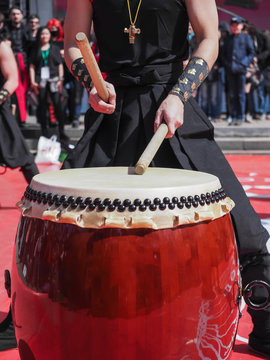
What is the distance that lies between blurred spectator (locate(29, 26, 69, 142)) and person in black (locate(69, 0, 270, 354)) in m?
6.57

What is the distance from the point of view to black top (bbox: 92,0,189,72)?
2016mm

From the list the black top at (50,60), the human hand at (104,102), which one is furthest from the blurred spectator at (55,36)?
the human hand at (104,102)

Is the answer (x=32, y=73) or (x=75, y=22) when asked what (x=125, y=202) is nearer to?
(x=75, y=22)

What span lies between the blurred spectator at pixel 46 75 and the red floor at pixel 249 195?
1631 millimetres

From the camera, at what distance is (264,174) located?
672 cm

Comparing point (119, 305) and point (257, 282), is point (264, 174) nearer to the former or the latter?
point (257, 282)

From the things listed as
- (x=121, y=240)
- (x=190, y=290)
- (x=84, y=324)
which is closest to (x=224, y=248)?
(x=190, y=290)

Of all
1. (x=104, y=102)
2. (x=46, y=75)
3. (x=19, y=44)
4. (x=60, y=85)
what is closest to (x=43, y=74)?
(x=46, y=75)

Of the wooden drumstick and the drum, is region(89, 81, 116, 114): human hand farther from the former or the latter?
the drum

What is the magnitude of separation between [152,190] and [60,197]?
233 millimetres

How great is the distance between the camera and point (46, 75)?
8.59 m

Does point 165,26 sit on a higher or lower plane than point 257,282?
higher

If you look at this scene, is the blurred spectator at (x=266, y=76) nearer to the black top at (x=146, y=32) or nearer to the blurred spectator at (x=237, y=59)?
the blurred spectator at (x=237, y=59)

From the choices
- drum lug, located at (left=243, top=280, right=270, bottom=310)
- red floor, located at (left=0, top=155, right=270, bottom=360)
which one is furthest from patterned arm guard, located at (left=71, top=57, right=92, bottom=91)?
red floor, located at (left=0, top=155, right=270, bottom=360)
